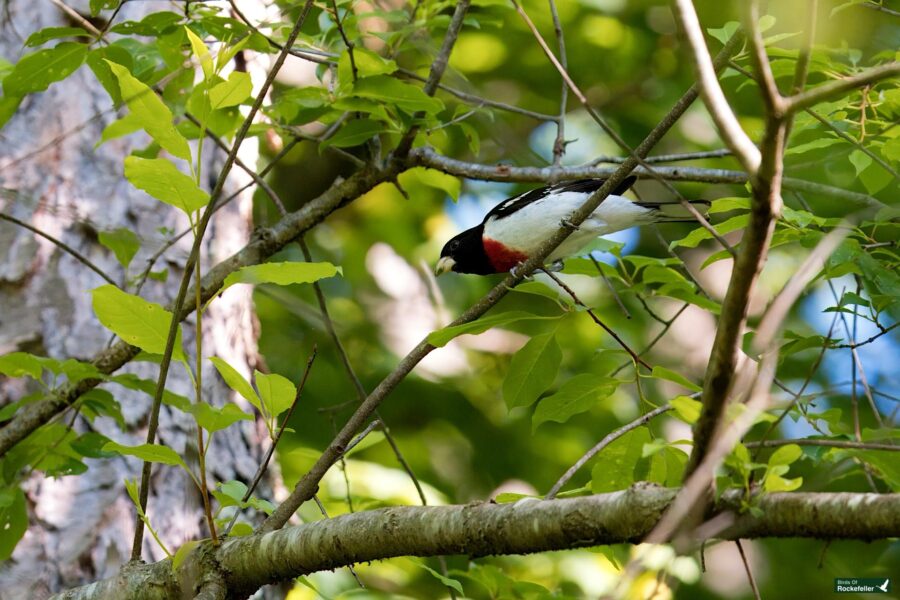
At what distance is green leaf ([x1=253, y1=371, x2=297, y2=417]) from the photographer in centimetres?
203

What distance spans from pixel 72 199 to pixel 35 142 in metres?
0.34

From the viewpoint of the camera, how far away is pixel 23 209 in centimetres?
405

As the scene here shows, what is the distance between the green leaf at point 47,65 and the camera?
8.44 ft

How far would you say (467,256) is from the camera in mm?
5125

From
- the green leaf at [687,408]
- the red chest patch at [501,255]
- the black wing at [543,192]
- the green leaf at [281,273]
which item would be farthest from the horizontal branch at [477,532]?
the black wing at [543,192]

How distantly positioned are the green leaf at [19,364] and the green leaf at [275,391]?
2.74ft

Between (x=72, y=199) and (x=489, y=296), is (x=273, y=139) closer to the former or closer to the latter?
(x=72, y=199)

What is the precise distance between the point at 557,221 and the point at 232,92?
2656 mm

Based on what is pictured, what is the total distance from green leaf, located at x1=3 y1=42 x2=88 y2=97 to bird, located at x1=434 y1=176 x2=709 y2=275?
2.10 m

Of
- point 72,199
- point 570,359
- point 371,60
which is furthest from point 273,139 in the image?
point 570,359

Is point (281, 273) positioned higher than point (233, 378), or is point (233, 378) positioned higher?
point (281, 273)

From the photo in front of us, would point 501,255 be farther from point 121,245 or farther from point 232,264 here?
point 121,245

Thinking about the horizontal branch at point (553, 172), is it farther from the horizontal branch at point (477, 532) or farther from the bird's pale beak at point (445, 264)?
the bird's pale beak at point (445, 264)

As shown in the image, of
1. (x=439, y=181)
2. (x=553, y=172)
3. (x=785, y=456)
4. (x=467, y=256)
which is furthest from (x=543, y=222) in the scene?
(x=785, y=456)
